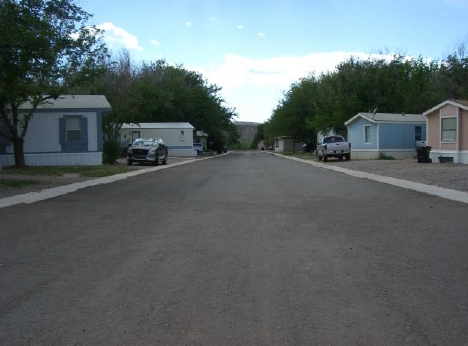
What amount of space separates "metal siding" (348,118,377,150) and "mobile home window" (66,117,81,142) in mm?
19549

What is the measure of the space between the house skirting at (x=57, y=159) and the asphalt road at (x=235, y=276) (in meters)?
18.8

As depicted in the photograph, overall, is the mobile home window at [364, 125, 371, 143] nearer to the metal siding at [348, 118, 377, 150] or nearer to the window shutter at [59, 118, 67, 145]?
the metal siding at [348, 118, 377, 150]

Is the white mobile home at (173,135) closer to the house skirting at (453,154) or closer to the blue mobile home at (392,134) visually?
the blue mobile home at (392,134)

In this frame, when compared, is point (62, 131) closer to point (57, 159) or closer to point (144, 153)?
point (57, 159)

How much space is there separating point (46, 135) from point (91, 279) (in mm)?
25398

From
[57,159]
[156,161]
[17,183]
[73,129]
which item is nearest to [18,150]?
[57,159]

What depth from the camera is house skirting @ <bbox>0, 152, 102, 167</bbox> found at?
29016 mm

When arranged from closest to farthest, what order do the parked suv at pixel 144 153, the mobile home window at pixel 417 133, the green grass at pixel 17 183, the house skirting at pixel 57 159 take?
the green grass at pixel 17 183
the house skirting at pixel 57 159
the parked suv at pixel 144 153
the mobile home window at pixel 417 133

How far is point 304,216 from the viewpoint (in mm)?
10492

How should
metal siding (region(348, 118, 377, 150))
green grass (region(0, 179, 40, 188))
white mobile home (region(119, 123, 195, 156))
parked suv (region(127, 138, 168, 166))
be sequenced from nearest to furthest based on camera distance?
green grass (region(0, 179, 40, 188)) < parked suv (region(127, 138, 168, 166)) < metal siding (region(348, 118, 377, 150)) < white mobile home (region(119, 123, 195, 156))

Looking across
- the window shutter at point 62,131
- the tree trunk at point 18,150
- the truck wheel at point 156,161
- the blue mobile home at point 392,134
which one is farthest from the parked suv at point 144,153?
the blue mobile home at point 392,134

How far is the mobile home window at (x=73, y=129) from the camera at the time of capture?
29.7 metres

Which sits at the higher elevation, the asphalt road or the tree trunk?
the tree trunk

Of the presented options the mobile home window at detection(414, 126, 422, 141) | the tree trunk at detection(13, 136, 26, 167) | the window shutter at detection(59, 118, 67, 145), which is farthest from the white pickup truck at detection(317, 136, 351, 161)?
the tree trunk at detection(13, 136, 26, 167)
